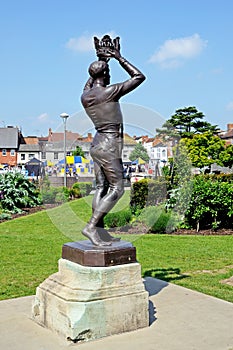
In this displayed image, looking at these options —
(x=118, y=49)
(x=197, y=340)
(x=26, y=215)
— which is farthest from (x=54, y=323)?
(x=26, y=215)

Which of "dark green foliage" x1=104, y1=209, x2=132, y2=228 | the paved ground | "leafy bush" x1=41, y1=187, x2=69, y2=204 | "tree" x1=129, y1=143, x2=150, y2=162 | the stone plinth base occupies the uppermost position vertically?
"tree" x1=129, y1=143, x2=150, y2=162

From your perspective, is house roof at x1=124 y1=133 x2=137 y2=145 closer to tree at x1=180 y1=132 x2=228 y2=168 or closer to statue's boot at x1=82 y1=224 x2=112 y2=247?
statue's boot at x1=82 y1=224 x2=112 y2=247

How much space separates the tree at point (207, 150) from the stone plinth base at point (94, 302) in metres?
44.5

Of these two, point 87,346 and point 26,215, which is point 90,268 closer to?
point 87,346

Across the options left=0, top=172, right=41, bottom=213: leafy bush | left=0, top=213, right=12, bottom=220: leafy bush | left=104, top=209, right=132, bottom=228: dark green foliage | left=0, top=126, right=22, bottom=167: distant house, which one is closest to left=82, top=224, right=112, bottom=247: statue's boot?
left=104, top=209, right=132, bottom=228: dark green foliage

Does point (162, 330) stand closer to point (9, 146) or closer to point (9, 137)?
point (9, 146)

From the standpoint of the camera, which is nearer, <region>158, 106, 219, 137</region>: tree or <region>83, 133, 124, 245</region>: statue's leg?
<region>83, 133, 124, 245</region>: statue's leg

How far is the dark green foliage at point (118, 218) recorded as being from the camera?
13.2m

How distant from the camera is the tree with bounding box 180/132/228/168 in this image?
50013mm

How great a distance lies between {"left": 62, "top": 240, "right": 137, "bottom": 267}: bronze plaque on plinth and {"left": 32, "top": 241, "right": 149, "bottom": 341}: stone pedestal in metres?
0.05

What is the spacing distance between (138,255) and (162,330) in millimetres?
5125

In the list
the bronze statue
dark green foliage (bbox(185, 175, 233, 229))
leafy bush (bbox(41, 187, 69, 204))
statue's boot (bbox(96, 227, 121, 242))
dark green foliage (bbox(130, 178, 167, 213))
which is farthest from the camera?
dark green foliage (bbox(185, 175, 233, 229))

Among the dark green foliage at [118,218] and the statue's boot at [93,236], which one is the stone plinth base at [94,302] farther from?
the dark green foliage at [118,218]

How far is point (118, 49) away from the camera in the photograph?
18.5ft
